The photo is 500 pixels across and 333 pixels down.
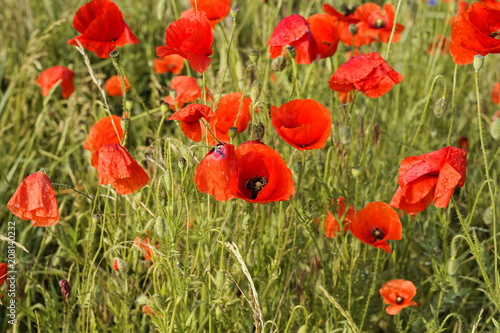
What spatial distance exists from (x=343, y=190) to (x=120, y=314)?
0.90 meters

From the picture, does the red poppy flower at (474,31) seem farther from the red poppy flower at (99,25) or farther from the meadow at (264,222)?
the red poppy flower at (99,25)

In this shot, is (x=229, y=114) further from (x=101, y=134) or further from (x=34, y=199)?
(x=34, y=199)

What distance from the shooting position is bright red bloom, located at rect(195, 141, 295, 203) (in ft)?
4.26

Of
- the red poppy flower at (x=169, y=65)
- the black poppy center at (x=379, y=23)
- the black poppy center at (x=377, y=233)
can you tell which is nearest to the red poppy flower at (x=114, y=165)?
the black poppy center at (x=377, y=233)

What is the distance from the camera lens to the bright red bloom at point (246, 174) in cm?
130

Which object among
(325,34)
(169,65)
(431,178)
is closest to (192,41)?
(325,34)

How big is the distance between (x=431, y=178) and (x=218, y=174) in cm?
59

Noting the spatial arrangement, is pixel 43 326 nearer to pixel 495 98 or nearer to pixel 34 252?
pixel 34 252

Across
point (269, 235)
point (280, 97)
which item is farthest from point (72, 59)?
point (269, 235)

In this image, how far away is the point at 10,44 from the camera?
3.39 meters

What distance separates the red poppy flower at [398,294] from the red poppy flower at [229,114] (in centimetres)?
73

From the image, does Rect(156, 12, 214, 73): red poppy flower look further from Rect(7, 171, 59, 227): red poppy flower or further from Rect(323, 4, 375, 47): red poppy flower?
Rect(323, 4, 375, 47): red poppy flower

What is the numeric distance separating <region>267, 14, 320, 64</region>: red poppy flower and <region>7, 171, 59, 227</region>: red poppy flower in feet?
2.83

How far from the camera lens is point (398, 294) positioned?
1704 mm
